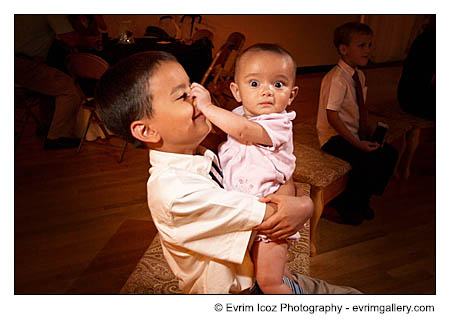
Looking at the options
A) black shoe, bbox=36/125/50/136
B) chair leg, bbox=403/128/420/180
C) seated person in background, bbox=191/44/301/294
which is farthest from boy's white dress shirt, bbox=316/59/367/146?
black shoe, bbox=36/125/50/136

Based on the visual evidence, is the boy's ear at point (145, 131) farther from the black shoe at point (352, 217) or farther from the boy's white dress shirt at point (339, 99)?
the black shoe at point (352, 217)

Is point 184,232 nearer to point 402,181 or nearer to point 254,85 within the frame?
point 254,85

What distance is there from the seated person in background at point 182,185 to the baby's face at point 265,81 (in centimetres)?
17

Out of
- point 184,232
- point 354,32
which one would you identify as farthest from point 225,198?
point 354,32

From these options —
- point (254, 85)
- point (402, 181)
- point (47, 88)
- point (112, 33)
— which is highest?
point (254, 85)

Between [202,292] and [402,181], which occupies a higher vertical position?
[202,292]

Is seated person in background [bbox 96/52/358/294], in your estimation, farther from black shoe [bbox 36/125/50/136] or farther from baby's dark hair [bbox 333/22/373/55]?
black shoe [bbox 36/125/50/136]

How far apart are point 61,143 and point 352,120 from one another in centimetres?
275

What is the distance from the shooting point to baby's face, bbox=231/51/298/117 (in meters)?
0.97

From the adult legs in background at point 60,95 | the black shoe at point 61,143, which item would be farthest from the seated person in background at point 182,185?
the black shoe at point 61,143

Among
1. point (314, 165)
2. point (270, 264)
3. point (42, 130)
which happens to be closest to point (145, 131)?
point (270, 264)

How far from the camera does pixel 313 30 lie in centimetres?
614

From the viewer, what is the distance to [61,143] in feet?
11.5
